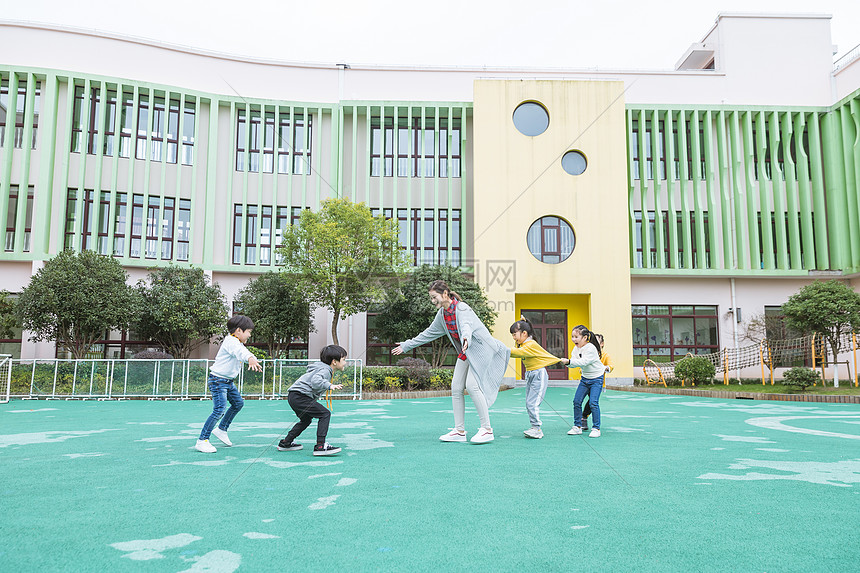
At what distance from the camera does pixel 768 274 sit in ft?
74.1

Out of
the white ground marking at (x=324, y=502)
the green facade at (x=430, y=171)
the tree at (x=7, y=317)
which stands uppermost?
the green facade at (x=430, y=171)

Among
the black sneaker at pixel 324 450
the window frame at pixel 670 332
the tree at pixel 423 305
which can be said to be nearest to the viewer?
the black sneaker at pixel 324 450

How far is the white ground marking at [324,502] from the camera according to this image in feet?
12.1

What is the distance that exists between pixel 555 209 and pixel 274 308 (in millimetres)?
11150

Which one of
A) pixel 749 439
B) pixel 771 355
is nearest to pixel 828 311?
pixel 771 355

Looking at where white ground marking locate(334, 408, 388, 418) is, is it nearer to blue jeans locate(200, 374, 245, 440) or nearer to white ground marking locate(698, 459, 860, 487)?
blue jeans locate(200, 374, 245, 440)

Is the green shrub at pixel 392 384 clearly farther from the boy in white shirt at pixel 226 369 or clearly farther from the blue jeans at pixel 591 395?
the boy in white shirt at pixel 226 369

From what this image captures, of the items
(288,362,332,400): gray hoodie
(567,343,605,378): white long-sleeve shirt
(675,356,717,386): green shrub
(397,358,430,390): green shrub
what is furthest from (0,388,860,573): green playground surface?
(675,356,717,386): green shrub

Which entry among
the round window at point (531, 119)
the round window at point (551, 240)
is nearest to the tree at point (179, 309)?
the round window at point (551, 240)

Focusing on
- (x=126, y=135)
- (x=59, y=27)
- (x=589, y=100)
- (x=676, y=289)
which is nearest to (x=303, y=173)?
(x=126, y=135)

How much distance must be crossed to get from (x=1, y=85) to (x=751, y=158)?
95.3 feet

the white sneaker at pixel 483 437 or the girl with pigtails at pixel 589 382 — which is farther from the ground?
the girl with pigtails at pixel 589 382

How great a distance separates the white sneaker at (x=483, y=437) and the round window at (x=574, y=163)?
58.3ft

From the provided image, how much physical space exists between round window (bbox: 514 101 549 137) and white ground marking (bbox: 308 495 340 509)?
20859mm
